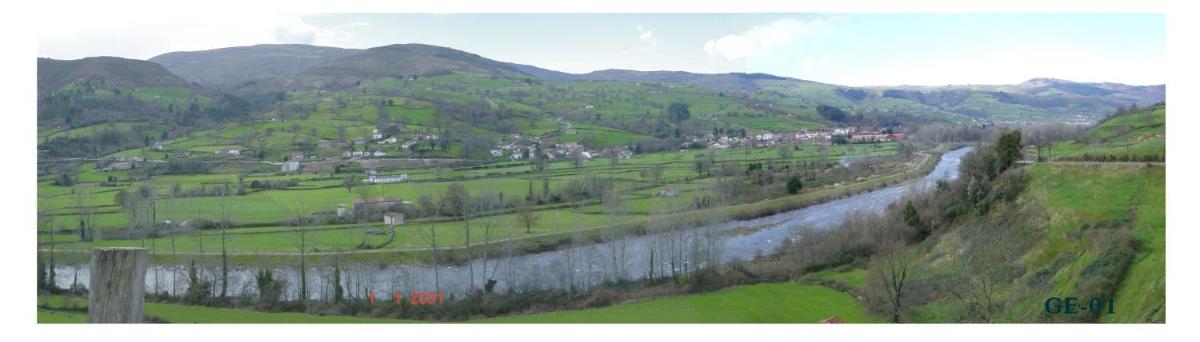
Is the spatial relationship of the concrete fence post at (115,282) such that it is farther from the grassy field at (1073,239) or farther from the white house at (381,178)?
the white house at (381,178)

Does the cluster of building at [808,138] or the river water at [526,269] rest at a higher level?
the cluster of building at [808,138]

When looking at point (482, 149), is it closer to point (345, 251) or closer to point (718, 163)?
point (718, 163)

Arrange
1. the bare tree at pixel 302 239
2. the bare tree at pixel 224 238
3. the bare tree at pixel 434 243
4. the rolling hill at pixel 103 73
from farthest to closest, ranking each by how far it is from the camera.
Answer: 1. the rolling hill at pixel 103 73
2. the bare tree at pixel 224 238
3. the bare tree at pixel 434 243
4. the bare tree at pixel 302 239

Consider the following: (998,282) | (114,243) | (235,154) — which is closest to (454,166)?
(235,154)

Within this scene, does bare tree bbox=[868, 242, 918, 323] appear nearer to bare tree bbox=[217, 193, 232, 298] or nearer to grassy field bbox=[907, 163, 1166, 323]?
grassy field bbox=[907, 163, 1166, 323]

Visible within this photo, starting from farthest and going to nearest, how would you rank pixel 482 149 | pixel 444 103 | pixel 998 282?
1. pixel 444 103
2. pixel 482 149
3. pixel 998 282

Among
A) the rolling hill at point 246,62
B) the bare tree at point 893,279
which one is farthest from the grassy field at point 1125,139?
the rolling hill at point 246,62
